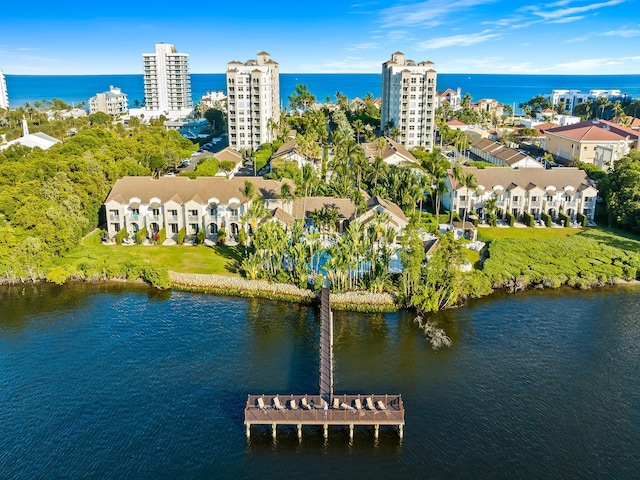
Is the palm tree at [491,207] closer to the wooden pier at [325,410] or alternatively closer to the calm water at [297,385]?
the calm water at [297,385]

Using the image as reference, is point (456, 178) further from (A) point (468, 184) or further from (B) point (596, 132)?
(B) point (596, 132)

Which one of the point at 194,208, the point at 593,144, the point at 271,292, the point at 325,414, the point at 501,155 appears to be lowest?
the point at 325,414

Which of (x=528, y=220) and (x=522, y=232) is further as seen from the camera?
(x=528, y=220)

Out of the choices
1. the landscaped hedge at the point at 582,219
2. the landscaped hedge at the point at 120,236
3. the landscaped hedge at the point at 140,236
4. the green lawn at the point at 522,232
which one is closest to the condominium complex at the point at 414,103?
the landscaped hedge at the point at 582,219

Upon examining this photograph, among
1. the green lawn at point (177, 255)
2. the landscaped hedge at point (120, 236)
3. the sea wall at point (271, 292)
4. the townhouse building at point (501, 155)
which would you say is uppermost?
the townhouse building at point (501, 155)

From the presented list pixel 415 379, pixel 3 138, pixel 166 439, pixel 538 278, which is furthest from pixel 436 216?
pixel 3 138

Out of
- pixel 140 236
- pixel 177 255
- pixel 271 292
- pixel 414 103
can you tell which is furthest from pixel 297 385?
pixel 414 103

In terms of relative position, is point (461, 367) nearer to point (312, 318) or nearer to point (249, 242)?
point (312, 318)
